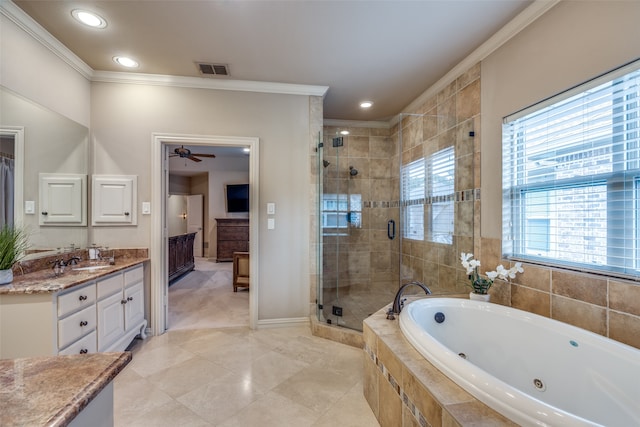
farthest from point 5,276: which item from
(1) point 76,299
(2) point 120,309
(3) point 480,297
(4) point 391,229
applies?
(4) point 391,229

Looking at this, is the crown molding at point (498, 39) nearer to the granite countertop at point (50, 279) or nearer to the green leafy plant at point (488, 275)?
the green leafy plant at point (488, 275)

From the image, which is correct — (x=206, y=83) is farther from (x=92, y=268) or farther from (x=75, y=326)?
A: (x=75, y=326)

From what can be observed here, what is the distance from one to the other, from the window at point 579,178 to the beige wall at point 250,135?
1.91 metres

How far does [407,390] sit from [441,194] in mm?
2118

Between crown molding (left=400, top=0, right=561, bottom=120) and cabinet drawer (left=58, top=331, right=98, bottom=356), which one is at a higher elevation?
crown molding (left=400, top=0, right=561, bottom=120)

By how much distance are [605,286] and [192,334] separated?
10.6 feet

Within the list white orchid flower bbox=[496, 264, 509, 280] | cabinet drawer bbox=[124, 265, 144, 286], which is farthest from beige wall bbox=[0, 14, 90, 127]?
white orchid flower bbox=[496, 264, 509, 280]

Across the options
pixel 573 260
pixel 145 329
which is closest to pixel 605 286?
pixel 573 260

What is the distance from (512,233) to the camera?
2094mm

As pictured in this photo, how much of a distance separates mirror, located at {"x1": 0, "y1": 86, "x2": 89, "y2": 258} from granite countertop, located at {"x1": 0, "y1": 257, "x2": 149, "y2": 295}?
0.24 metres

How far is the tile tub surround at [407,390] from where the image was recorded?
3.13 ft

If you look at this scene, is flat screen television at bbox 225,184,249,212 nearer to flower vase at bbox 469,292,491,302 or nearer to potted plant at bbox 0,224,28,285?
potted plant at bbox 0,224,28,285

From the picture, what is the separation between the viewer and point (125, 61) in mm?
2477

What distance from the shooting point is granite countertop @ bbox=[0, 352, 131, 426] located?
53 centimetres
